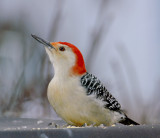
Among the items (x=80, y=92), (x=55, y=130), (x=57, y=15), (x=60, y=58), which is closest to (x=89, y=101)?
(x=80, y=92)

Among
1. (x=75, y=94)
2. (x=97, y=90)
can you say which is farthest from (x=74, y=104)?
(x=97, y=90)

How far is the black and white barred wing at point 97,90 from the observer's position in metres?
1.53

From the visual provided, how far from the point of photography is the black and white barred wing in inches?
60.2

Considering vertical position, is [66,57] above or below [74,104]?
above

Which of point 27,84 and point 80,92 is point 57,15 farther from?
point 80,92

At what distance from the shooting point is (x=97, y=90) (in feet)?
5.15

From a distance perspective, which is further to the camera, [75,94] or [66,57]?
[66,57]

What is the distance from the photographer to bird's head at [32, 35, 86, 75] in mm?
1559

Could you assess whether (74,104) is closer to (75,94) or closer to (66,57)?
(75,94)

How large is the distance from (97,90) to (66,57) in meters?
0.20

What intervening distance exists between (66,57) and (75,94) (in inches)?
7.6

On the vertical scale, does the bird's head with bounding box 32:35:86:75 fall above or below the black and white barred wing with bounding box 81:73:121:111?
above

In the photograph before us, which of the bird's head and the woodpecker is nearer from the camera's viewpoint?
the woodpecker

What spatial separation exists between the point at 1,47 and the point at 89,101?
1.08m
